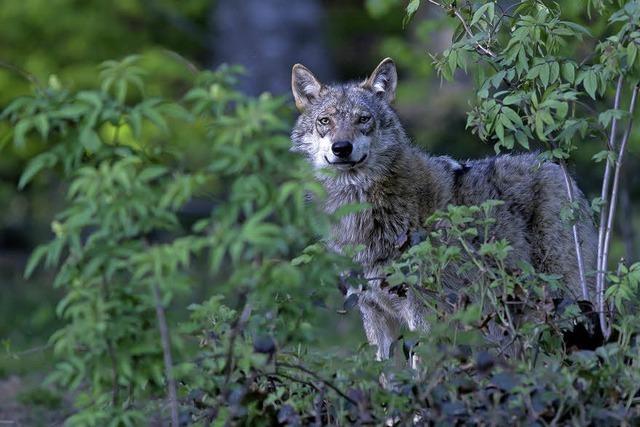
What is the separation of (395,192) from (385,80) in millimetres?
1008

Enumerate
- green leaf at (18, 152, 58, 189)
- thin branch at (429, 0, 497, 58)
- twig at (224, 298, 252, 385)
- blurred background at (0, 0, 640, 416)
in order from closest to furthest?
green leaf at (18, 152, 58, 189) → twig at (224, 298, 252, 385) → thin branch at (429, 0, 497, 58) → blurred background at (0, 0, 640, 416)

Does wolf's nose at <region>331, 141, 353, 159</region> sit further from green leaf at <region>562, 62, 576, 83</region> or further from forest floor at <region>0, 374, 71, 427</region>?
forest floor at <region>0, 374, 71, 427</region>

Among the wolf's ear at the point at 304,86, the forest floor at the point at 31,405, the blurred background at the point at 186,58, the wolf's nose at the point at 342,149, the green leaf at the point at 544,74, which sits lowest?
the forest floor at the point at 31,405

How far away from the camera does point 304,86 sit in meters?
7.70

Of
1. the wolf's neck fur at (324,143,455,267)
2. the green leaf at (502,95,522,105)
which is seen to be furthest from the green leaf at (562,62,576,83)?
the wolf's neck fur at (324,143,455,267)

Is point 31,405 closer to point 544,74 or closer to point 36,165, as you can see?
point 36,165

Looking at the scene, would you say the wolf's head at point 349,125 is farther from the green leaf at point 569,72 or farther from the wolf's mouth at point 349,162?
the green leaf at point 569,72

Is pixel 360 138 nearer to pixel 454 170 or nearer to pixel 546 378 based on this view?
pixel 454 170

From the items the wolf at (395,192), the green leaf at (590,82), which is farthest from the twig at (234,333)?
the wolf at (395,192)

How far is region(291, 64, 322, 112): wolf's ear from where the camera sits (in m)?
7.63

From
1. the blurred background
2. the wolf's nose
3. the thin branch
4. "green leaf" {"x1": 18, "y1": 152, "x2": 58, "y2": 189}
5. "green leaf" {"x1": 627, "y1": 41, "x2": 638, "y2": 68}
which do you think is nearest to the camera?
"green leaf" {"x1": 18, "y1": 152, "x2": 58, "y2": 189}

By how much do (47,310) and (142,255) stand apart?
8.78 m

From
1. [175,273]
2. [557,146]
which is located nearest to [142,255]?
[175,273]

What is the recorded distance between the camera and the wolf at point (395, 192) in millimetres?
7008
